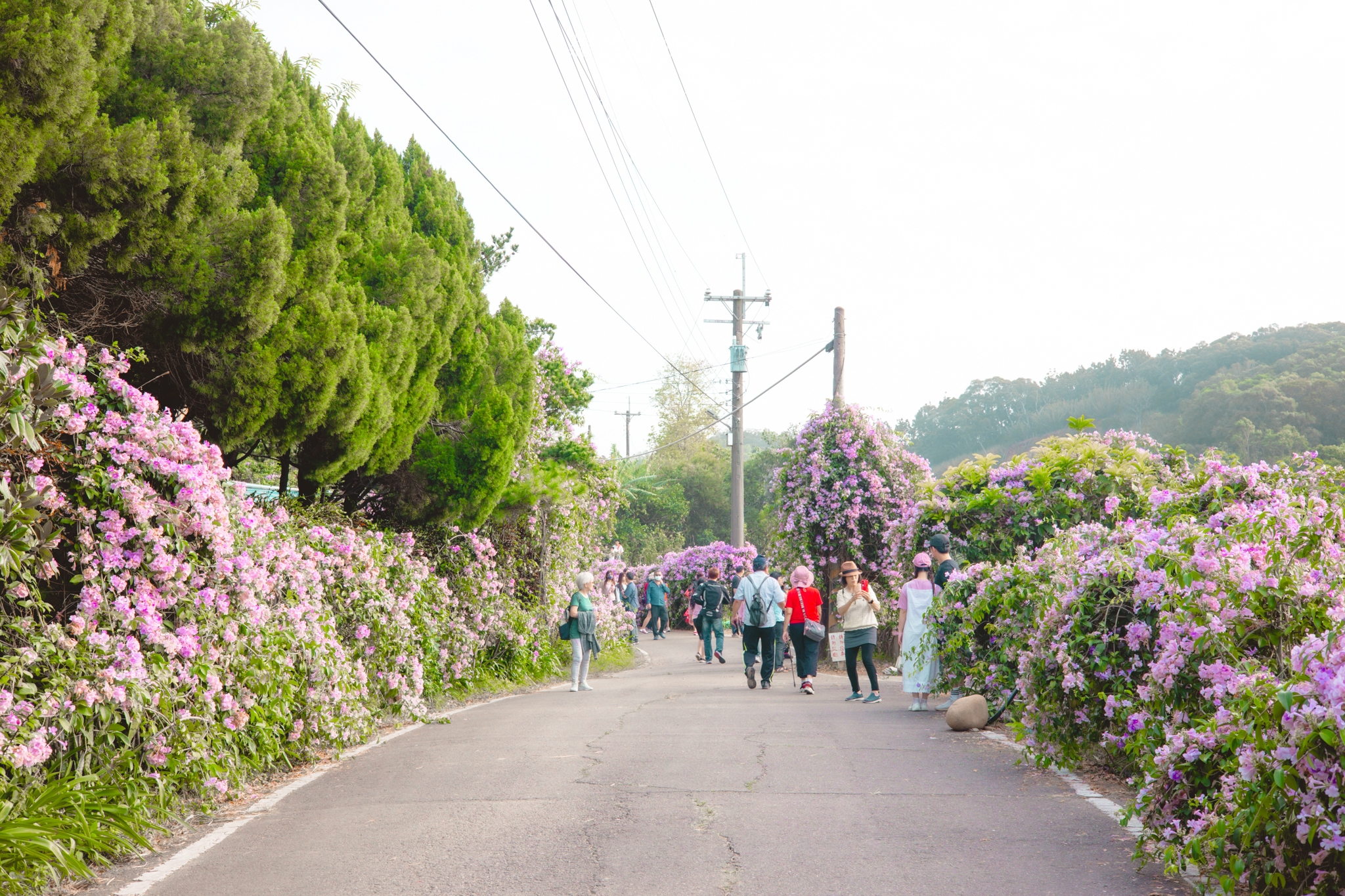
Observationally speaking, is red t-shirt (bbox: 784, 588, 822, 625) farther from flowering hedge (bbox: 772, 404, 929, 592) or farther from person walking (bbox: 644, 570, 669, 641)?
person walking (bbox: 644, 570, 669, 641)

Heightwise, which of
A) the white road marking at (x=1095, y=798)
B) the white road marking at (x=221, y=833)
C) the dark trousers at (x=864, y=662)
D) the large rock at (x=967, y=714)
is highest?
the dark trousers at (x=864, y=662)

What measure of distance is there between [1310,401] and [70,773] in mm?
38056

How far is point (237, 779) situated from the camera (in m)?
7.25

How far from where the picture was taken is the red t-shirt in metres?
14.7

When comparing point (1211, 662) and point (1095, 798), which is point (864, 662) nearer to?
point (1095, 798)

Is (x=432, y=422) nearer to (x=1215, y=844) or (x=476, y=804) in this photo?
(x=476, y=804)

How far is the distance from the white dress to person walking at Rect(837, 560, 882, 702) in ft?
1.99

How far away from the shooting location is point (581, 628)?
51.2 ft

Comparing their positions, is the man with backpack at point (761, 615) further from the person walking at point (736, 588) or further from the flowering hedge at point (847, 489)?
the flowering hedge at point (847, 489)

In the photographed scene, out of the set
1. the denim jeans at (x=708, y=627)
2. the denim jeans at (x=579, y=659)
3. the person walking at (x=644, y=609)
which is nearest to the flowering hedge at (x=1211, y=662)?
the denim jeans at (x=579, y=659)

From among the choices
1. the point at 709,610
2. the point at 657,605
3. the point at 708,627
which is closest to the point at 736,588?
the point at 709,610

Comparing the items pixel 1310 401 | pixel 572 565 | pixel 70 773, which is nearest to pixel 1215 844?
pixel 70 773

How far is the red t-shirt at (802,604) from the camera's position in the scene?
48.4 ft

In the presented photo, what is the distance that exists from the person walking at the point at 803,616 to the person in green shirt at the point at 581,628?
2896 mm
